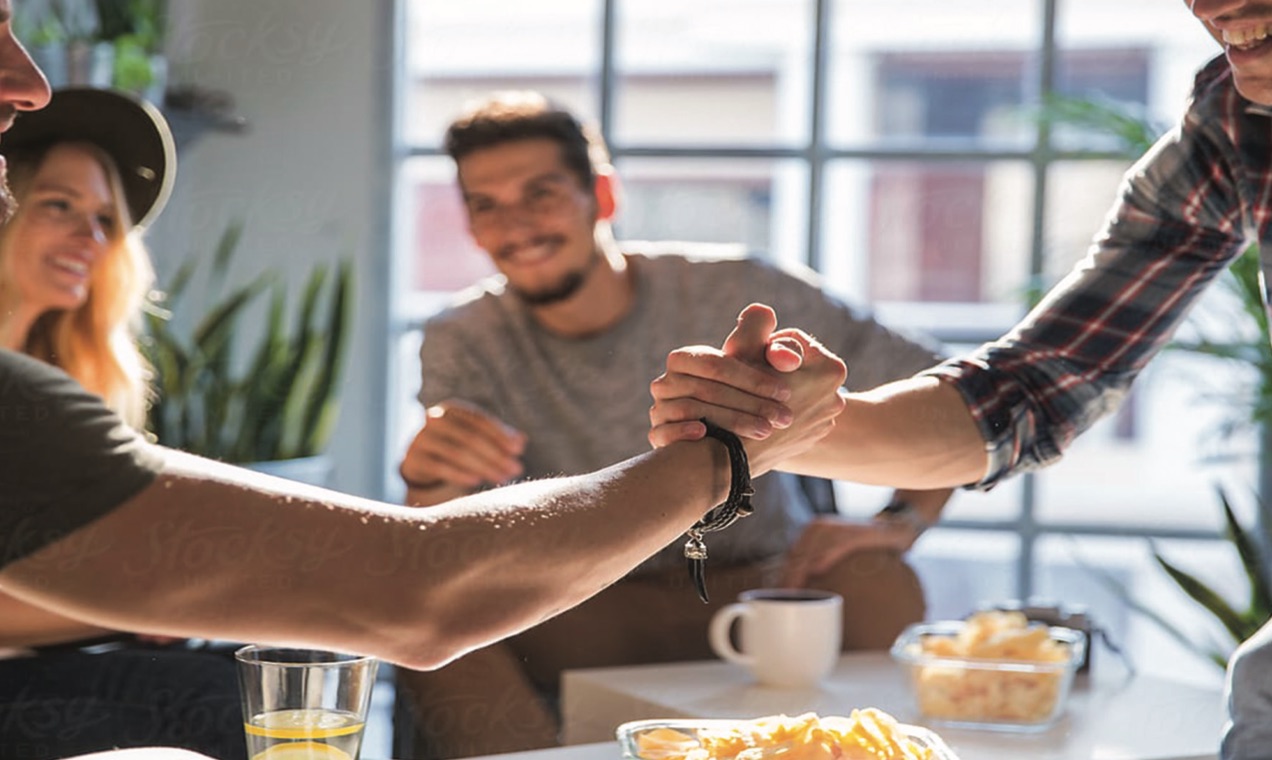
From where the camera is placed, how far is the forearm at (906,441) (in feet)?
3.96

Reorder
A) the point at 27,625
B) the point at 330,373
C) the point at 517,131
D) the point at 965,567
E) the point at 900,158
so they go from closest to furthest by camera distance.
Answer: the point at 27,625 → the point at 517,131 → the point at 330,373 → the point at 965,567 → the point at 900,158

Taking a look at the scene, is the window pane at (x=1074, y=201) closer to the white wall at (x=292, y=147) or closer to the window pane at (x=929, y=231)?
the window pane at (x=929, y=231)

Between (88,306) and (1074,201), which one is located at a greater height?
(1074,201)

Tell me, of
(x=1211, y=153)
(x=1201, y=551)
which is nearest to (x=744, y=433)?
(x=1211, y=153)

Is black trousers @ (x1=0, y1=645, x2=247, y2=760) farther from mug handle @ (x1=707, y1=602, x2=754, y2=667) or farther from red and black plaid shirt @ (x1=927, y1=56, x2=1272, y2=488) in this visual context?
red and black plaid shirt @ (x1=927, y1=56, x2=1272, y2=488)

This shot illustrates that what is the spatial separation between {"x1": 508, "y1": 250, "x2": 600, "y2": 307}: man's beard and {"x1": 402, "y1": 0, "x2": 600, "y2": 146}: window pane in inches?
46.3

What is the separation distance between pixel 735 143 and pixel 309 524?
2.15 m

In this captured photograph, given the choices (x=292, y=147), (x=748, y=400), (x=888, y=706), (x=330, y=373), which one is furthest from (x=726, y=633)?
(x=330, y=373)

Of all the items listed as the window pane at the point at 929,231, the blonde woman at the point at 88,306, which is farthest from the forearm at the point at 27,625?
the window pane at the point at 929,231

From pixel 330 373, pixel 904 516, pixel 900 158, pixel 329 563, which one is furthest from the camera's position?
pixel 900 158

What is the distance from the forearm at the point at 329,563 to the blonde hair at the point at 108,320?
12.8 inches

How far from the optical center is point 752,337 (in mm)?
1053

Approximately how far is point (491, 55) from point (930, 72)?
80 cm

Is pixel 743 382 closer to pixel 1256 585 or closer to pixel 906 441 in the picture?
pixel 906 441
